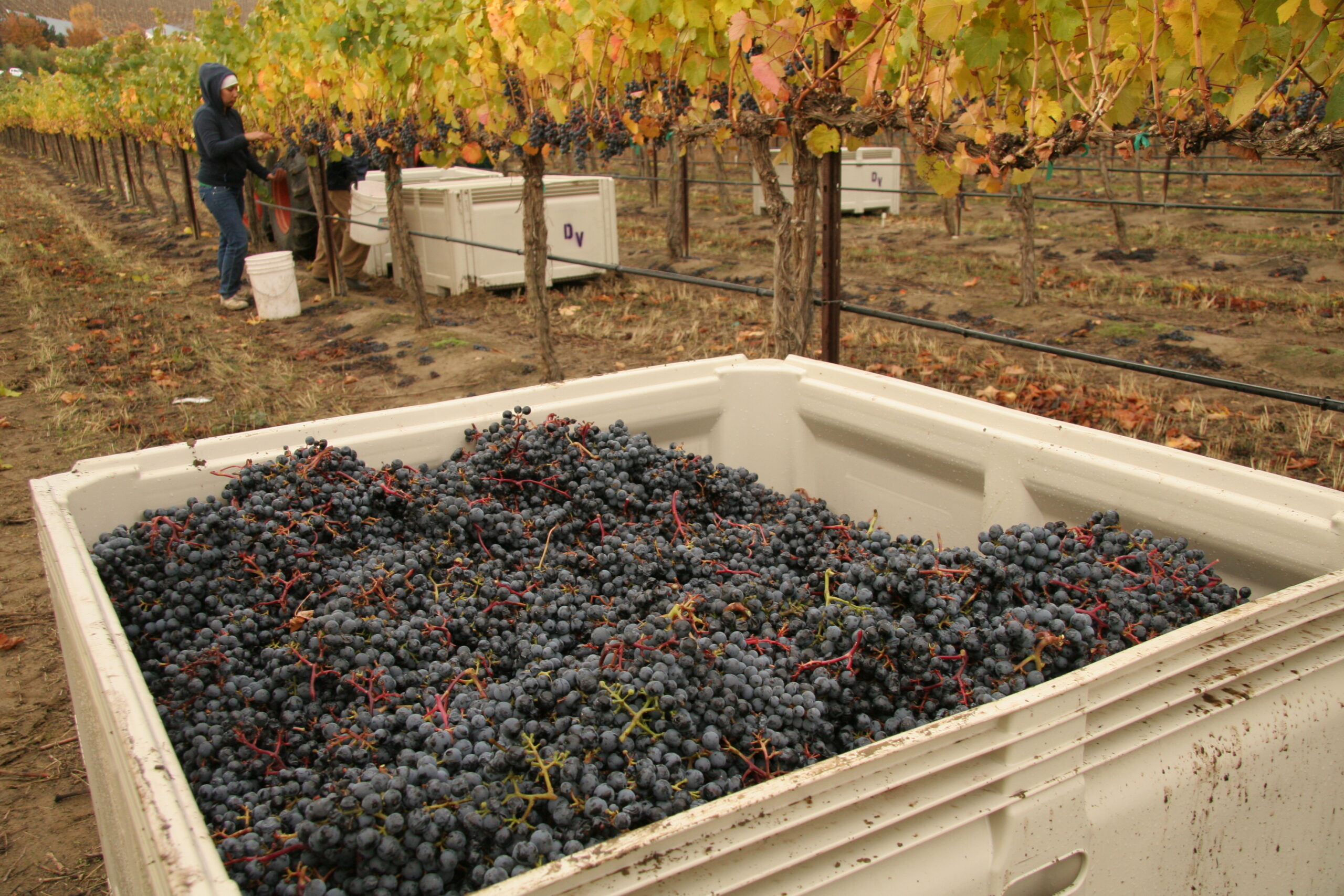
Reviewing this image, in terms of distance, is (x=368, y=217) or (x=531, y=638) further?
(x=368, y=217)

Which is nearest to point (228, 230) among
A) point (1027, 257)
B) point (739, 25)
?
point (1027, 257)

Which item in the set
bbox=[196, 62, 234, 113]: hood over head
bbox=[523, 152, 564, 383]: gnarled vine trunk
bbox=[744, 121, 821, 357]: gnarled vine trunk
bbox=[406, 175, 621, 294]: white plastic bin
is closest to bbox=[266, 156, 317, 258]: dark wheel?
bbox=[196, 62, 234, 113]: hood over head

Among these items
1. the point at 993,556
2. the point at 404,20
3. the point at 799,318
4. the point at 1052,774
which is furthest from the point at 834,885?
the point at 404,20

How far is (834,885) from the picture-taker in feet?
2.98

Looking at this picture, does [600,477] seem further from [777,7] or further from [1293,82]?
[1293,82]

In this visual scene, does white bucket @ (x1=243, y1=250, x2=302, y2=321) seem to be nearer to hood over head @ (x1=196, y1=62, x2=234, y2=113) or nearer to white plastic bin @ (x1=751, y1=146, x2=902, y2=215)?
hood over head @ (x1=196, y1=62, x2=234, y2=113)

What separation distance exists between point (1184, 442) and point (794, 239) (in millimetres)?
1915

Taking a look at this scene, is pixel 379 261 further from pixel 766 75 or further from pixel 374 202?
pixel 766 75

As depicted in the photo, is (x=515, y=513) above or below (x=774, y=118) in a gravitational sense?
below

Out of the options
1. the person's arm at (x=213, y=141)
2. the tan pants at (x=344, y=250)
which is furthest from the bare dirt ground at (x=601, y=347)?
the person's arm at (x=213, y=141)

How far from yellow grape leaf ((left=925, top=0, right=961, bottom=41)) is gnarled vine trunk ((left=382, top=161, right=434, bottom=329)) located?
507cm

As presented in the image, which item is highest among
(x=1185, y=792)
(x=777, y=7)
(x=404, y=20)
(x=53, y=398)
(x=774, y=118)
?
(x=404, y=20)

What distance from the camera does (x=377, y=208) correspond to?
830cm

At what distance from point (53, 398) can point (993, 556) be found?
226 inches
